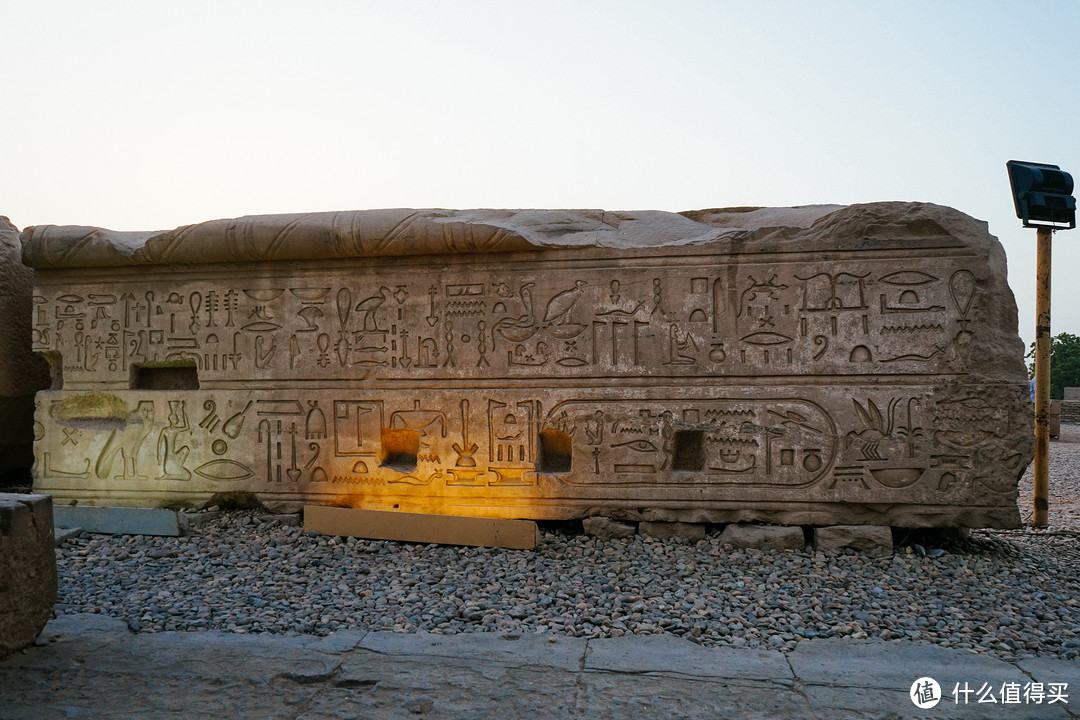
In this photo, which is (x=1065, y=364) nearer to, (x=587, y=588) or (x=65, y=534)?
(x=587, y=588)

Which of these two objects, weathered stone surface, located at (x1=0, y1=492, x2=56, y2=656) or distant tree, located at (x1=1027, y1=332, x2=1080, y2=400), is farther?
distant tree, located at (x1=1027, y1=332, x2=1080, y2=400)

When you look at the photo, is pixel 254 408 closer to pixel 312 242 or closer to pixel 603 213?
pixel 312 242

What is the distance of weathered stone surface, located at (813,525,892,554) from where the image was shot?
441cm

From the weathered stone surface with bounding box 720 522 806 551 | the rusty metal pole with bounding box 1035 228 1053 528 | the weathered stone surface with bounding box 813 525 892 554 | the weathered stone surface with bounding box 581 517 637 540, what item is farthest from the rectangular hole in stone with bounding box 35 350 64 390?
the rusty metal pole with bounding box 1035 228 1053 528

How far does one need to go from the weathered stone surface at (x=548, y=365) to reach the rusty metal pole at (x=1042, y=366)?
89 centimetres

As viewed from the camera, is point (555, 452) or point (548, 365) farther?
point (555, 452)

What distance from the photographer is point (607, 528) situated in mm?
4664

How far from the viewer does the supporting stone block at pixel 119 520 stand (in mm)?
4727

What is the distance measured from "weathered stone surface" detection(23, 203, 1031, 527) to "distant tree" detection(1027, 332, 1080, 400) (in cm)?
2401

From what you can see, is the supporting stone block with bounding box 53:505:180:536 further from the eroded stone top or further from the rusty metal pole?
the rusty metal pole

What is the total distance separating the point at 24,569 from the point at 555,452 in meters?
3.10

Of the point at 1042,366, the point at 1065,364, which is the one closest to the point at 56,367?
the point at 1042,366

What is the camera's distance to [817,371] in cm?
458

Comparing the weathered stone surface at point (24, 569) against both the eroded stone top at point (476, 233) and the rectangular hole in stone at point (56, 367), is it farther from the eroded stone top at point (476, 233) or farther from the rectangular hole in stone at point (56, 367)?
the rectangular hole in stone at point (56, 367)
